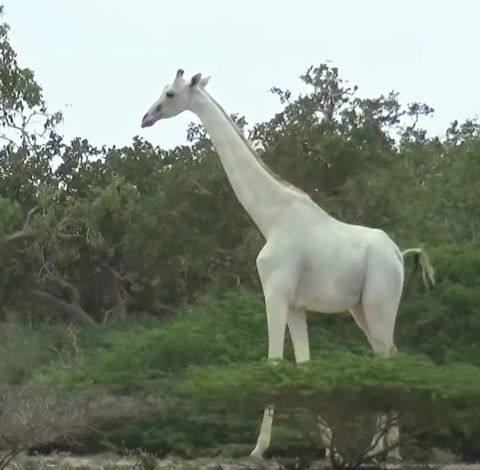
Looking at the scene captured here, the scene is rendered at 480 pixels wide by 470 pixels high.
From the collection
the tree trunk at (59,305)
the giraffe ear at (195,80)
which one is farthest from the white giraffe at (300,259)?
the tree trunk at (59,305)

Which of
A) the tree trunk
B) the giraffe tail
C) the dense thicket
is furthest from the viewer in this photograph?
the tree trunk

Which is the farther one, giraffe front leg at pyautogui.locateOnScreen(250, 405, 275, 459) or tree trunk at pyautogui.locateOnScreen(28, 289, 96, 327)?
tree trunk at pyautogui.locateOnScreen(28, 289, 96, 327)

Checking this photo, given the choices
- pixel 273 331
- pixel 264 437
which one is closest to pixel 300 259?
pixel 273 331

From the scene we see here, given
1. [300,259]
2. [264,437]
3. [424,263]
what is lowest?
[264,437]

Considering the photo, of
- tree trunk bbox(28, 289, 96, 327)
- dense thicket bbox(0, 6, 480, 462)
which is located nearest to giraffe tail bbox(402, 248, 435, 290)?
dense thicket bbox(0, 6, 480, 462)

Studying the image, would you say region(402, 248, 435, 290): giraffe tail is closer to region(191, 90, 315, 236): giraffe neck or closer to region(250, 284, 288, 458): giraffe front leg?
region(191, 90, 315, 236): giraffe neck

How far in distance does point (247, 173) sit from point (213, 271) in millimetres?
12503

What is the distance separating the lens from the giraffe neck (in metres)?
8.27

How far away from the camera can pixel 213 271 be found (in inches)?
819

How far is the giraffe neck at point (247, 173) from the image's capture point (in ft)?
27.1

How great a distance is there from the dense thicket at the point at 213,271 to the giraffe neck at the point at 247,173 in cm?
108

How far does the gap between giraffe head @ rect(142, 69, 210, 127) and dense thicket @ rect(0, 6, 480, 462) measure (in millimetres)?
1877

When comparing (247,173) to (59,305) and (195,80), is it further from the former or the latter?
(59,305)

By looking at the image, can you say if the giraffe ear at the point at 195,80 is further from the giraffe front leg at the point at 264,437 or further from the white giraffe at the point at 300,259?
the giraffe front leg at the point at 264,437
